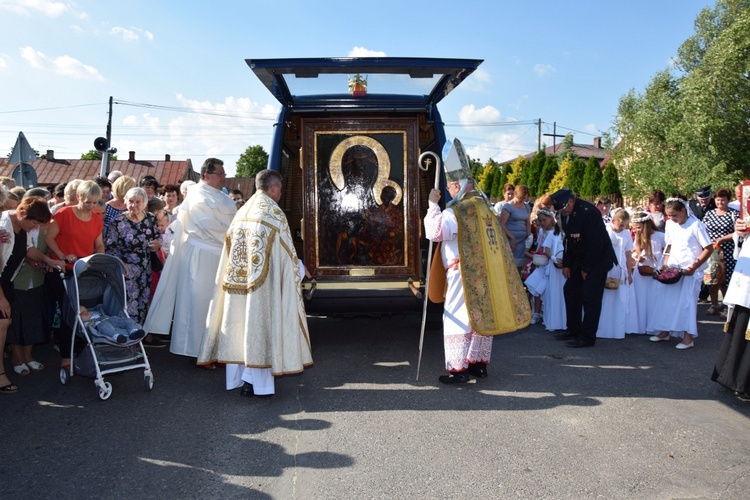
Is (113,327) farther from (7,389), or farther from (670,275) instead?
(670,275)

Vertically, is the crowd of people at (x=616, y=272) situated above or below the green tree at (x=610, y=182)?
below

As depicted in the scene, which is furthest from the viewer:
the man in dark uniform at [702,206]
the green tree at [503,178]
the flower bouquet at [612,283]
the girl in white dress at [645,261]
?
the green tree at [503,178]

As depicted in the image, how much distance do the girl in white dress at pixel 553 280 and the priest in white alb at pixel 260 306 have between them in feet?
13.9

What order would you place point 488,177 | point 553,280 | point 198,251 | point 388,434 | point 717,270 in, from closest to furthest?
1. point 388,434
2. point 198,251
3. point 553,280
4. point 717,270
5. point 488,177

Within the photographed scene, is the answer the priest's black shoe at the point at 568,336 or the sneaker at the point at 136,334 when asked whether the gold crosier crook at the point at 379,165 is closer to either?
the priest's black shoe at the point at 568,336

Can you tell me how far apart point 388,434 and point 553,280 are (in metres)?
4.73

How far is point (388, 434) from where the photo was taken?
4.49 metres

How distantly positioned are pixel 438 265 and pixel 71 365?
3517 mm

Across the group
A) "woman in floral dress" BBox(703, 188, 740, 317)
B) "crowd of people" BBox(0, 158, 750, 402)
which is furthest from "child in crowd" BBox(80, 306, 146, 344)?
"woman in floral dress" BBox(703, 188, 740, 317)

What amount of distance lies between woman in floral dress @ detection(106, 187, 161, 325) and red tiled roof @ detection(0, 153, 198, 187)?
3507 centimetres

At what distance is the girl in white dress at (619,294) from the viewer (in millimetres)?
7902

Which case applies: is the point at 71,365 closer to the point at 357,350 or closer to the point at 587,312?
the point at 357,350

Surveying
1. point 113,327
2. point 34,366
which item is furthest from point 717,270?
point 34,366

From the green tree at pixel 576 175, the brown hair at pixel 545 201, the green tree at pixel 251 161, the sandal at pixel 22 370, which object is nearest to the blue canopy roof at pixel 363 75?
the brown hair at pixel 545 201
